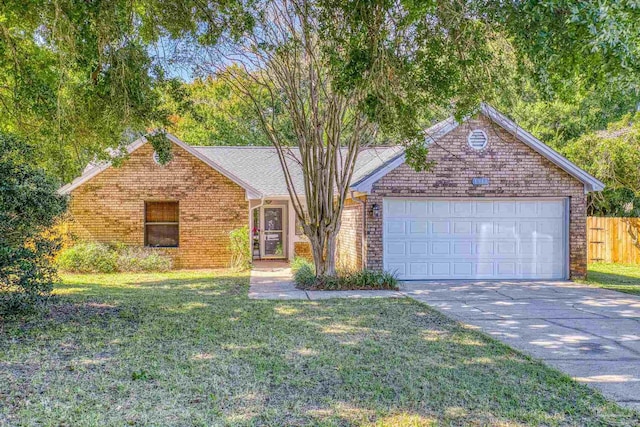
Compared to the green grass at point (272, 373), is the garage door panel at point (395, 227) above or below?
above

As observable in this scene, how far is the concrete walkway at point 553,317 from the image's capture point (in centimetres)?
553

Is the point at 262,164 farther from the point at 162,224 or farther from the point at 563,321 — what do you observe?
the point at 563,321

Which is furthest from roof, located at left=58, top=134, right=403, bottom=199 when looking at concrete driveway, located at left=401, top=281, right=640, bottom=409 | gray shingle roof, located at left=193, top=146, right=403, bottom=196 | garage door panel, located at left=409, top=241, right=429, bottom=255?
concrete driveway, located at left=401, top=281, right=640, bottom=409

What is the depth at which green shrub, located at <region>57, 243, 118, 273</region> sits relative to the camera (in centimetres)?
1503

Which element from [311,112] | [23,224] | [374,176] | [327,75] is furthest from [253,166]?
[23,224]

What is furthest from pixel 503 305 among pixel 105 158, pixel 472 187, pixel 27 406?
pixel 105 158

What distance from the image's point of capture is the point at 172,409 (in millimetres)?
4285

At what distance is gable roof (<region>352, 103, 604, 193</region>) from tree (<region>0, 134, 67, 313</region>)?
7.16m

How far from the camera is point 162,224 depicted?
16438 millimetres

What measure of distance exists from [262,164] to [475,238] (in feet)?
29.8

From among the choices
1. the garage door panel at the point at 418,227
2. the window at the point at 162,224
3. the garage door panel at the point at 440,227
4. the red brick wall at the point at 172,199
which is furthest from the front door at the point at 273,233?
the garage door panel at the point at 440,227

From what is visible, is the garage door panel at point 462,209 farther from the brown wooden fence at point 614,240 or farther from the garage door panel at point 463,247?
the brown wooden fence at point 614,240

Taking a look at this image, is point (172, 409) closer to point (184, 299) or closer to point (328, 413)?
point (328, 413)

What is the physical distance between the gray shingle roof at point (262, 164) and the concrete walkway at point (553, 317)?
4.08 m
